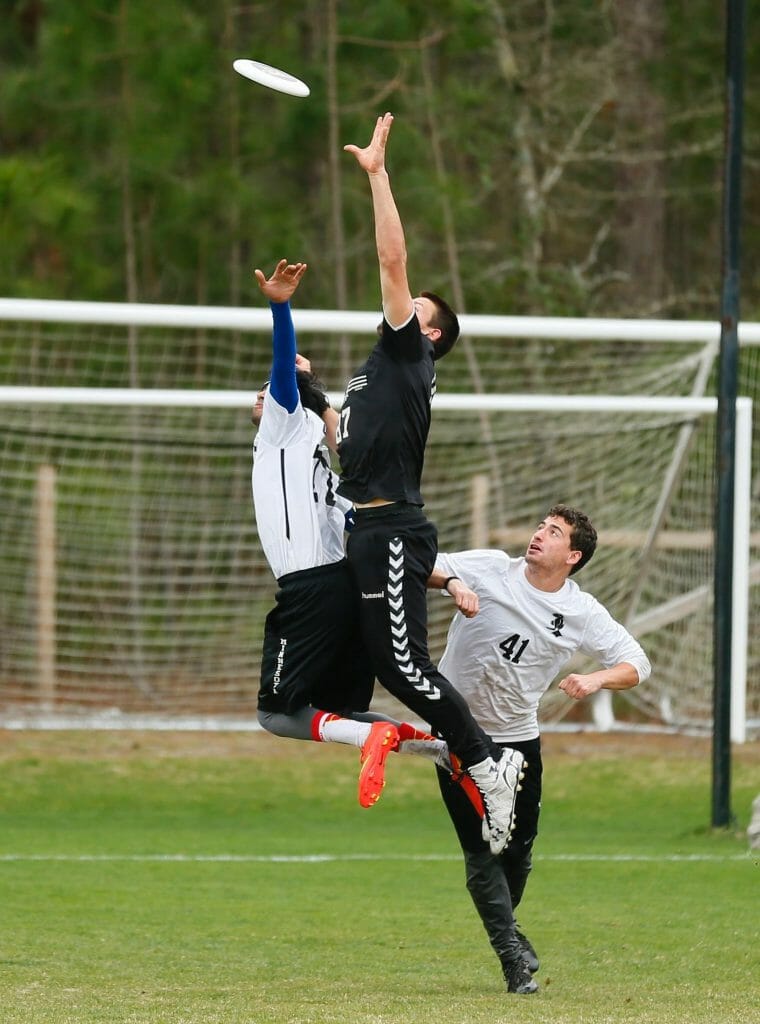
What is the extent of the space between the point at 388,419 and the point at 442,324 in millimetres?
590

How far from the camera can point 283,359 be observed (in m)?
6.60

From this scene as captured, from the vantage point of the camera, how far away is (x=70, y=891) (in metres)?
8.89

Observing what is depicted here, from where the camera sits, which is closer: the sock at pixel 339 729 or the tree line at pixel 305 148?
the sock at pixel 339 729

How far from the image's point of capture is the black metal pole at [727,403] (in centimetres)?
1024

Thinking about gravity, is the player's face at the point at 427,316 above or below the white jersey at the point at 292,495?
above

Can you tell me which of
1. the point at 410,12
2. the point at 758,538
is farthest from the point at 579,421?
the point at 410,12

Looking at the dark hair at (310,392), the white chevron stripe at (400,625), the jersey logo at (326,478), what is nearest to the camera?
the white chevron stripe at (400,625)

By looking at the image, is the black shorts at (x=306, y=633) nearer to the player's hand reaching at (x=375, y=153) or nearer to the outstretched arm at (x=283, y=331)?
the outstretched arm at (x=283, y=331)

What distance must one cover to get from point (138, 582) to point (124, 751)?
1.53 meters

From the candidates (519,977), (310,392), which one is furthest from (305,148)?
(519,977)

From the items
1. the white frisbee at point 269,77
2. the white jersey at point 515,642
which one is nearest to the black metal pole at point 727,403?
the white jersey at point 515,642

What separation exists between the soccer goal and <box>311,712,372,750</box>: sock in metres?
6.58

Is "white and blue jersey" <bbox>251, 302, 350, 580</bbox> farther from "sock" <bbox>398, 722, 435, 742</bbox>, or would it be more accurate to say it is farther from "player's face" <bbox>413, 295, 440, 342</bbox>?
"sock" <bbox>398, 722, 435, 742</bbox>

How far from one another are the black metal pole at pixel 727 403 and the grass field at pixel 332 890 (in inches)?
26.8
